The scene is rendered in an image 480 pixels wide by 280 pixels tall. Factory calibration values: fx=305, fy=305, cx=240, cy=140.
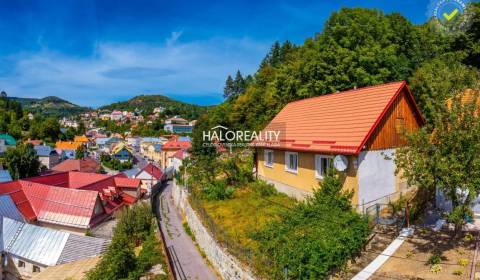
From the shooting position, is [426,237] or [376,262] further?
[426,237]

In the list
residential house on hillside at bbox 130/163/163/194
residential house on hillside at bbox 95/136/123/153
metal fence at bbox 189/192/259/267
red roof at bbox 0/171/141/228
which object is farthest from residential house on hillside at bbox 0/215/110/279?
residential house on hillside at bbox 95/136/123/153

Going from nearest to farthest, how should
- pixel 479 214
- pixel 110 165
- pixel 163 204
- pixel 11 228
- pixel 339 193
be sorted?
pixel 479 214 < pixel 339 193 < pixel 11 228 < pixel 163 204 < pixel 110 165

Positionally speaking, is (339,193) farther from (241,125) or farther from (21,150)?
(21,150)

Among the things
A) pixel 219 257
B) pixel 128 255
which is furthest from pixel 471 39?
pixel 128 255

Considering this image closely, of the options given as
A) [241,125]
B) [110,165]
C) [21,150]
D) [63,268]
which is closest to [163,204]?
[241,125]

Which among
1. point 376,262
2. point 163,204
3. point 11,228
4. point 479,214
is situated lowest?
point 163,204

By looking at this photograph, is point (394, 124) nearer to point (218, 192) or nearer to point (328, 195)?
point (328, 195)

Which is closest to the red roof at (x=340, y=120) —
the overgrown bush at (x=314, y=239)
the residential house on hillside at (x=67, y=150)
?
the overgrown bush at (x=314, y=239)
